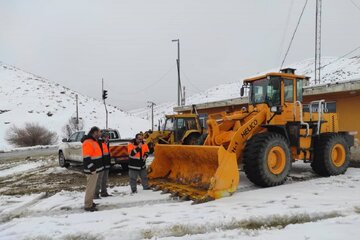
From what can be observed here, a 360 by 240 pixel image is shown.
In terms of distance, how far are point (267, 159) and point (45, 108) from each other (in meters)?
66.9

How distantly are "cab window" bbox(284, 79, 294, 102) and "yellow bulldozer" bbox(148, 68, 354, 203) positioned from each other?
0.01m

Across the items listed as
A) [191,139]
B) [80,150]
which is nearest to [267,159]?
[191,139]

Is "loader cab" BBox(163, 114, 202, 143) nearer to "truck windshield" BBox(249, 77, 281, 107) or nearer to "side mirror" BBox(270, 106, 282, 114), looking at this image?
"truck windshield" BBox(249, 77, 281, 107)

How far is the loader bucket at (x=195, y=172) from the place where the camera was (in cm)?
819

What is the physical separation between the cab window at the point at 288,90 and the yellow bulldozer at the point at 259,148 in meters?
0.01

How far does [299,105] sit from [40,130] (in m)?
38.3

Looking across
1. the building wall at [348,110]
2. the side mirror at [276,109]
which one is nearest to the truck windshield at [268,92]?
the side mirror at [276,109]

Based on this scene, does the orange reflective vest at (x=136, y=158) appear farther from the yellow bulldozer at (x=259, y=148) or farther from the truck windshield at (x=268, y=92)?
the truck windshield at (x=268, y=92)

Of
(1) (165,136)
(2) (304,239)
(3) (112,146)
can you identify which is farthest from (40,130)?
(2) (304,239)

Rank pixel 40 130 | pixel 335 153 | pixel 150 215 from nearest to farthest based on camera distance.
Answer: pixel 150 215
pixel 335 153
pixel 40 130

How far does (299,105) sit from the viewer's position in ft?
34.3

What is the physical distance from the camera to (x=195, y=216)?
22.0ft

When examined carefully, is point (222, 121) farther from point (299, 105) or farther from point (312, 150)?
point (312, 150)

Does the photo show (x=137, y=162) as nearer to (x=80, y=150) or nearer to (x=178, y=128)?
(x=80, y=150)
